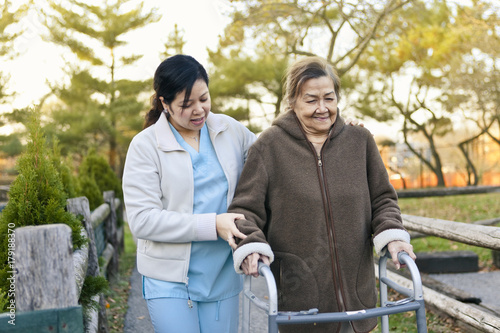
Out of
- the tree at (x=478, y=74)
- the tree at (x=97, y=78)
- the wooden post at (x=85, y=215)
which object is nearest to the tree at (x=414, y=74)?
the tree at (x=478, y=74)

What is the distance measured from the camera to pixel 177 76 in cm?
229

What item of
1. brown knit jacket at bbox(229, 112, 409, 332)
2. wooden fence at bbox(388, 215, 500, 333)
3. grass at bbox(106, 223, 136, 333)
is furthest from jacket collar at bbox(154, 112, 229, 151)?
wooden fence at bbox(388, 215, 500, 333)

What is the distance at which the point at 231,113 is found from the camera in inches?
765

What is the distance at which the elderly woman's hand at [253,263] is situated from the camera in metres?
2.07

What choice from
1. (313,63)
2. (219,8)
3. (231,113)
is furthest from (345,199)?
(231,113)

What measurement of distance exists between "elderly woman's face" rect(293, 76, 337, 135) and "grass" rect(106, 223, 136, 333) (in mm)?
2152

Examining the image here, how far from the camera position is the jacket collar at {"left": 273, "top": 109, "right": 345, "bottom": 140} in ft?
7.76

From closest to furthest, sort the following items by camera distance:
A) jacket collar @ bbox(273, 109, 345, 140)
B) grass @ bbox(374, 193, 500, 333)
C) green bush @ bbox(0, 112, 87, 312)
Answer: jacket collar @ bbox(273, 109, 345, 140), green bush @ bbox(0, 112, 87, 312), grass @ bbox(374, 193, 500, 333)

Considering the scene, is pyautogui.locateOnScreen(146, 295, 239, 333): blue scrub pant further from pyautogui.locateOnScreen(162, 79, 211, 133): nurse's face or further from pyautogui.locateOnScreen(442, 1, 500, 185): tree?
pyautogui.locateOnScreen(442, 1, 500, 185): tree

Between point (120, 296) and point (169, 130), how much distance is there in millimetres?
3808

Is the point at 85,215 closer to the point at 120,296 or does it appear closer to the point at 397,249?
the point at 120,296

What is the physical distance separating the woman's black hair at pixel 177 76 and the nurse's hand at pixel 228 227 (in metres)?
0.57

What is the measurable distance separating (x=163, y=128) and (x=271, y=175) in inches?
22.3

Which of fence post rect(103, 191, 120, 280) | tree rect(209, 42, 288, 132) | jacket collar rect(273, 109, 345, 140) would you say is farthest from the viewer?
tree rect(209, 42, 288, 132)
